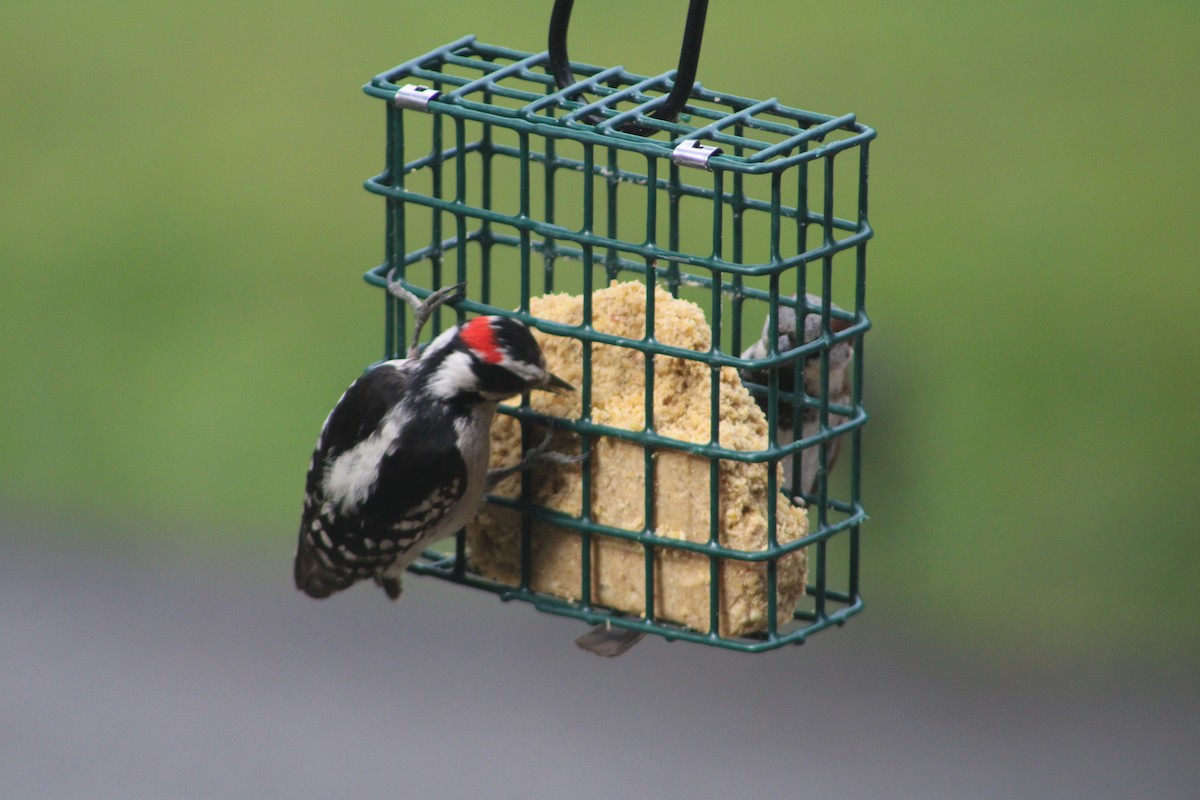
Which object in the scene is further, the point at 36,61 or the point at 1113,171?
the point at 36,61

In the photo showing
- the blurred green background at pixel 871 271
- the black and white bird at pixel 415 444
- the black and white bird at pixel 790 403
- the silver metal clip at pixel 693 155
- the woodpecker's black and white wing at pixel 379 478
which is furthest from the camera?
the blurred green background at pixel 871 271

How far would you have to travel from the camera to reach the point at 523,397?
15.5 feet

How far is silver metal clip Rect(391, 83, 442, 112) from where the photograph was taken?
4.43m

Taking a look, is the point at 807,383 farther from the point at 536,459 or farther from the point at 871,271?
the point at 871,271

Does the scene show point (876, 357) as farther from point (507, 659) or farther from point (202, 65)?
point (202, 65)

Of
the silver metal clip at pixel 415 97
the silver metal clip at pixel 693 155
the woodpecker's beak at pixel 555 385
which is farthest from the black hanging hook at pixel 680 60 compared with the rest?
the woodpecker's beak at pixel 555 385

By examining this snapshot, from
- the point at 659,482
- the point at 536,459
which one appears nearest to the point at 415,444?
the point at 536,459

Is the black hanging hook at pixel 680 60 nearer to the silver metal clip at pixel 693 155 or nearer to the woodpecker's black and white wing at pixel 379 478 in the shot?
the silver metal clip at pixel 693 155

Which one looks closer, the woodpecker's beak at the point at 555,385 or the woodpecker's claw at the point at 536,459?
the woodpecker's beak at the point at 555,385

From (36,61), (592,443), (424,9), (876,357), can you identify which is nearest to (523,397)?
(592,443)

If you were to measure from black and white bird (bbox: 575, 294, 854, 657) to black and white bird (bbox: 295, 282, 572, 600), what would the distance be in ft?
1.55

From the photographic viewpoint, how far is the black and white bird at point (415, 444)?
4383 millimetres

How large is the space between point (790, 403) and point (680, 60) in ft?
3.56

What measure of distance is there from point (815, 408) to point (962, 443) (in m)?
4.44
